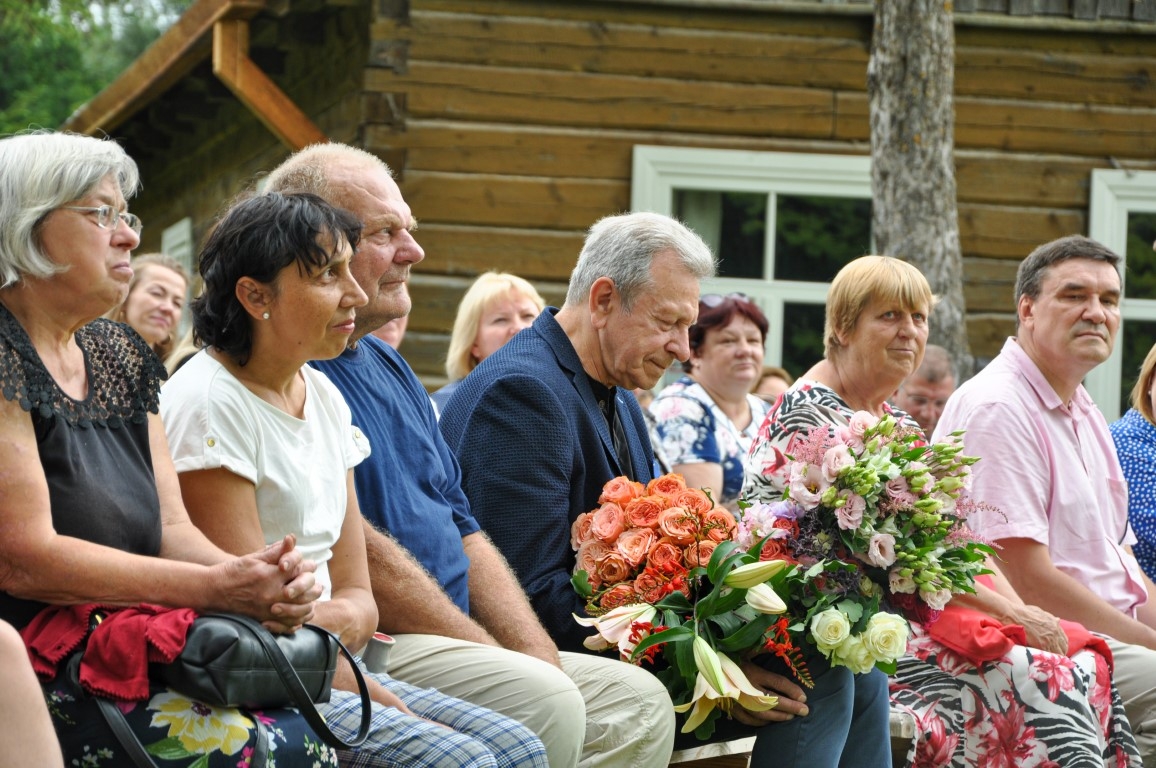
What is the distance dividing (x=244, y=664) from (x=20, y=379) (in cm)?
64

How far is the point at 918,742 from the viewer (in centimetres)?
410

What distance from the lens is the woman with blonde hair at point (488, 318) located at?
5.92m

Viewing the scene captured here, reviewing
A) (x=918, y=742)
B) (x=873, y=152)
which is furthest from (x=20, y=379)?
(x=873, y=152)

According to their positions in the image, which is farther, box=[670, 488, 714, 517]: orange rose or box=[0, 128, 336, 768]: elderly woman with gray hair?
→ box=[670, 488, 714, 517]: orange rose

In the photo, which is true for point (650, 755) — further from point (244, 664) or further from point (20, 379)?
point (20, 379)

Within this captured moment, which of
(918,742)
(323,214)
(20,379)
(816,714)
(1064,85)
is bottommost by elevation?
(918,742)

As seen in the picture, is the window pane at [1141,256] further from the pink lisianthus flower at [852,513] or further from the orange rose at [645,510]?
the orange rose at [645,510]

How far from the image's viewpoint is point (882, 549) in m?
3.47

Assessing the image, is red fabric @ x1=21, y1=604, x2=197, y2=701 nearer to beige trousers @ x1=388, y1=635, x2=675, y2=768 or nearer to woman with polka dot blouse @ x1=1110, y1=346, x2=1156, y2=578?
beige trousers @ x1=388, y1=635, x2=675, y2=768

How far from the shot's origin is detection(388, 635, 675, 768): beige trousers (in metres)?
3.14

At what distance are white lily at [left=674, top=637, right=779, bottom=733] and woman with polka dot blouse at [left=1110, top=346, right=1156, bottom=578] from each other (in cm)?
233

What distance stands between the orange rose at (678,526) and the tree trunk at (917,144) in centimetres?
413

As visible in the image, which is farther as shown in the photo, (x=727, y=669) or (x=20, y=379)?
(x=727, y=669)

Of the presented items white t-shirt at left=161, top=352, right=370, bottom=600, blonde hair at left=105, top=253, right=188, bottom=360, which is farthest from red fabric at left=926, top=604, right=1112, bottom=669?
blonde hair at left=105, top=253, right=188, bottom=360
